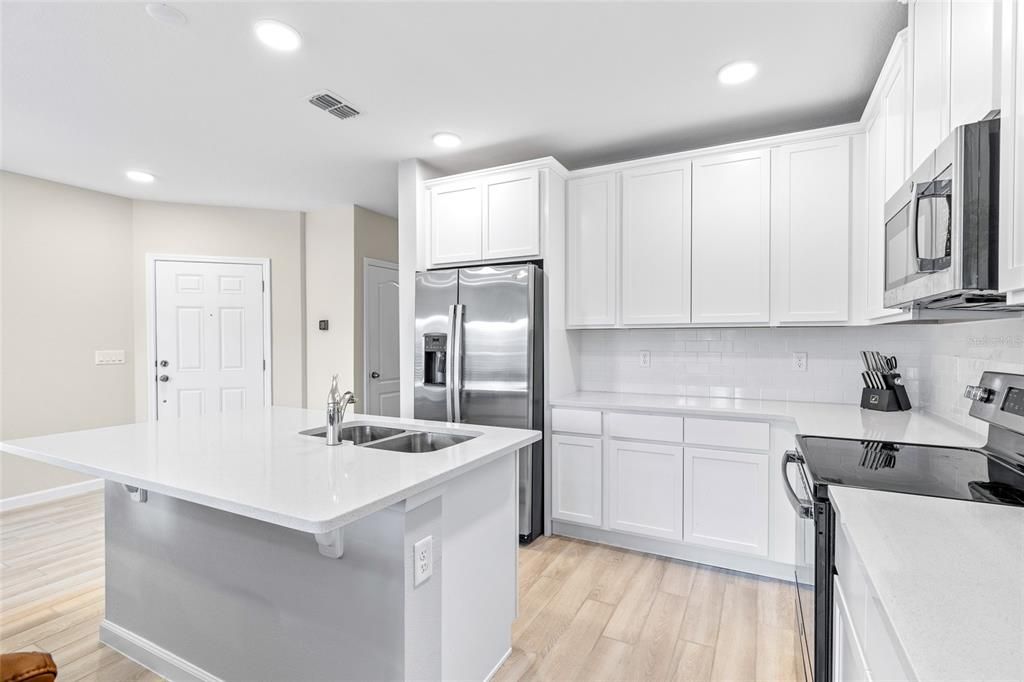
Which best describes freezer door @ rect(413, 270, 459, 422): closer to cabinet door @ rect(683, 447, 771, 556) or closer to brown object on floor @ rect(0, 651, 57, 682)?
cabinet door @ rect(683, 447, 771, 556)

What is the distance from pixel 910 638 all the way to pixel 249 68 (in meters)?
2.97

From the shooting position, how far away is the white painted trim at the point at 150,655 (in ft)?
5.91

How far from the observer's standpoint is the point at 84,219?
4.16 m

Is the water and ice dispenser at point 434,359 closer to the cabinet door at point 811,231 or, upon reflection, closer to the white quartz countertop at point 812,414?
the white quartz countertop at point 812,414

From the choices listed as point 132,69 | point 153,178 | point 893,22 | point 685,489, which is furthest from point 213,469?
point 153,178

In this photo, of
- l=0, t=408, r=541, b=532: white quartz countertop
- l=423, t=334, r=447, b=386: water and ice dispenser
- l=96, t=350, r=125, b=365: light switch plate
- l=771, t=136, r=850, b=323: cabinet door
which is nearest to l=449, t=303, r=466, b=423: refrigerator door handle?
l=423, t=334, r=447, b=386: water and ice dispenser

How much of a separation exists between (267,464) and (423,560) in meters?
0.59

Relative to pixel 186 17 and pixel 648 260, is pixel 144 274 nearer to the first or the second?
pixel 186 17

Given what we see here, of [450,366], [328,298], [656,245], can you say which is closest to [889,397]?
[656,245]

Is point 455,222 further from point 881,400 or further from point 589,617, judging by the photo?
point 881,400

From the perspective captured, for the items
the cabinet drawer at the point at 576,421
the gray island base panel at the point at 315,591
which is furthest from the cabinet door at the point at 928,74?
the cabinet drawer at the point at 576,421

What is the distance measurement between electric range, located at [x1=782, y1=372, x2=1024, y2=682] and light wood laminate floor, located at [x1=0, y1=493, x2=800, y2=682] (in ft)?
1.65

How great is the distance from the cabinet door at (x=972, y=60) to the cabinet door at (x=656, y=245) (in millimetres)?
1681

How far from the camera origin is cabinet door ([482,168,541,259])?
3170 mm
